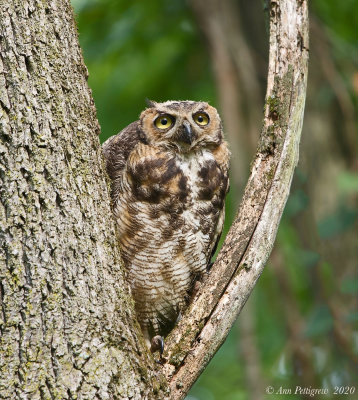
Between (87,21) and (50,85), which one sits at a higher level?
(87,21)

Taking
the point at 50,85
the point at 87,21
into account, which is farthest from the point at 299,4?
the point at 87,21

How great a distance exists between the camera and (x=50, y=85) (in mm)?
1591

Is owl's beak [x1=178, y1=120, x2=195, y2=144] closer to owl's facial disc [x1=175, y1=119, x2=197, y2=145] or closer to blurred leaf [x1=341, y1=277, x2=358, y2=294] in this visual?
owl's facial disc [x1=175, y1=119, x2=197, y2=145]

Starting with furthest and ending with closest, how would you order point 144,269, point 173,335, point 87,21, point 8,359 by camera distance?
1. point 87,21
2. point 144,269
3. point 173,335
4. point 8,359

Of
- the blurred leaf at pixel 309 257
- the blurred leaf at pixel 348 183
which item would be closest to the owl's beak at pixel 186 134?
the blurred leaf at pixel 348 183

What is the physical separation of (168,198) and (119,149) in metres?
0.34

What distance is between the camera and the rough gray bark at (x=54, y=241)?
1.46 meters

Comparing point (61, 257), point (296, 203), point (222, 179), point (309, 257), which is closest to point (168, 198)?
point (222, 179)

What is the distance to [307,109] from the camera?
13.4ft

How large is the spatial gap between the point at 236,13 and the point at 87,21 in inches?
41.9

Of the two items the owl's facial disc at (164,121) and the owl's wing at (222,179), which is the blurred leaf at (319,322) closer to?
the owl's wing at (222,179)

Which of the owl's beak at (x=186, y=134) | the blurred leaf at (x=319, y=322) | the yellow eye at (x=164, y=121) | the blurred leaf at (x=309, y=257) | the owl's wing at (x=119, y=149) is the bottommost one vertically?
the blurred leaf at (x=319, y=322)

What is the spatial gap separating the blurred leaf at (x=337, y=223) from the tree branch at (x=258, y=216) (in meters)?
1.37

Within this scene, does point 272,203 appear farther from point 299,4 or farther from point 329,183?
point 329,183
